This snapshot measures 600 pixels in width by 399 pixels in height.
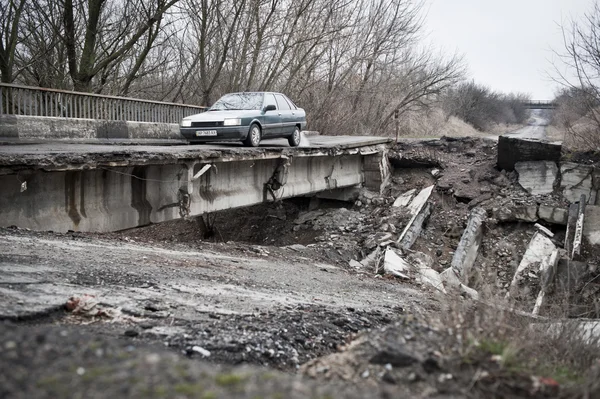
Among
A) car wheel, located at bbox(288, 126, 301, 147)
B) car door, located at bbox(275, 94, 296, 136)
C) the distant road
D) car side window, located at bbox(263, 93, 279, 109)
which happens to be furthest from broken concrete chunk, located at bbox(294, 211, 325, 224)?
the distant road

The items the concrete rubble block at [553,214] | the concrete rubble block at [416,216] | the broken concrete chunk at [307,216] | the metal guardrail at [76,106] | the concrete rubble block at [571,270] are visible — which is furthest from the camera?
the broken concrete chunk at [307,216]

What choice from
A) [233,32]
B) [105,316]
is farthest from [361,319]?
[233,32]

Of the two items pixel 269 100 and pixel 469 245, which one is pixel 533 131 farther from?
pixel 269 100

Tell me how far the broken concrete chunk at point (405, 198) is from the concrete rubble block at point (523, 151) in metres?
3.09

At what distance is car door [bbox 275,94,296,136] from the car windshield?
70cm

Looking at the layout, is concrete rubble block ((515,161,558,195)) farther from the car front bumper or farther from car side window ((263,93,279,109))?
the car front bumper

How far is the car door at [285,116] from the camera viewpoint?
595 inches

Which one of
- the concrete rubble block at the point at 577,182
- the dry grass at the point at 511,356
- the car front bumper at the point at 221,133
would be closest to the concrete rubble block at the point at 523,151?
the concrete rubble block at the point at 577,182

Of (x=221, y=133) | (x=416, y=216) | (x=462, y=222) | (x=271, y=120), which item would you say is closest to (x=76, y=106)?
(x=221, y=133)

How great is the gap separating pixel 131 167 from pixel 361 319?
5884mm

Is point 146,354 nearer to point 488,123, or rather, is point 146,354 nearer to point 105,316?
point 105,316

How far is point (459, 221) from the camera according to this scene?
1605 cm

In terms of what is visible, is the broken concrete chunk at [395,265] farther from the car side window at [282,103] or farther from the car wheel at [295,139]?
the car side window at [282,103]

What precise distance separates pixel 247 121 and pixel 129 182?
14.5 ft
